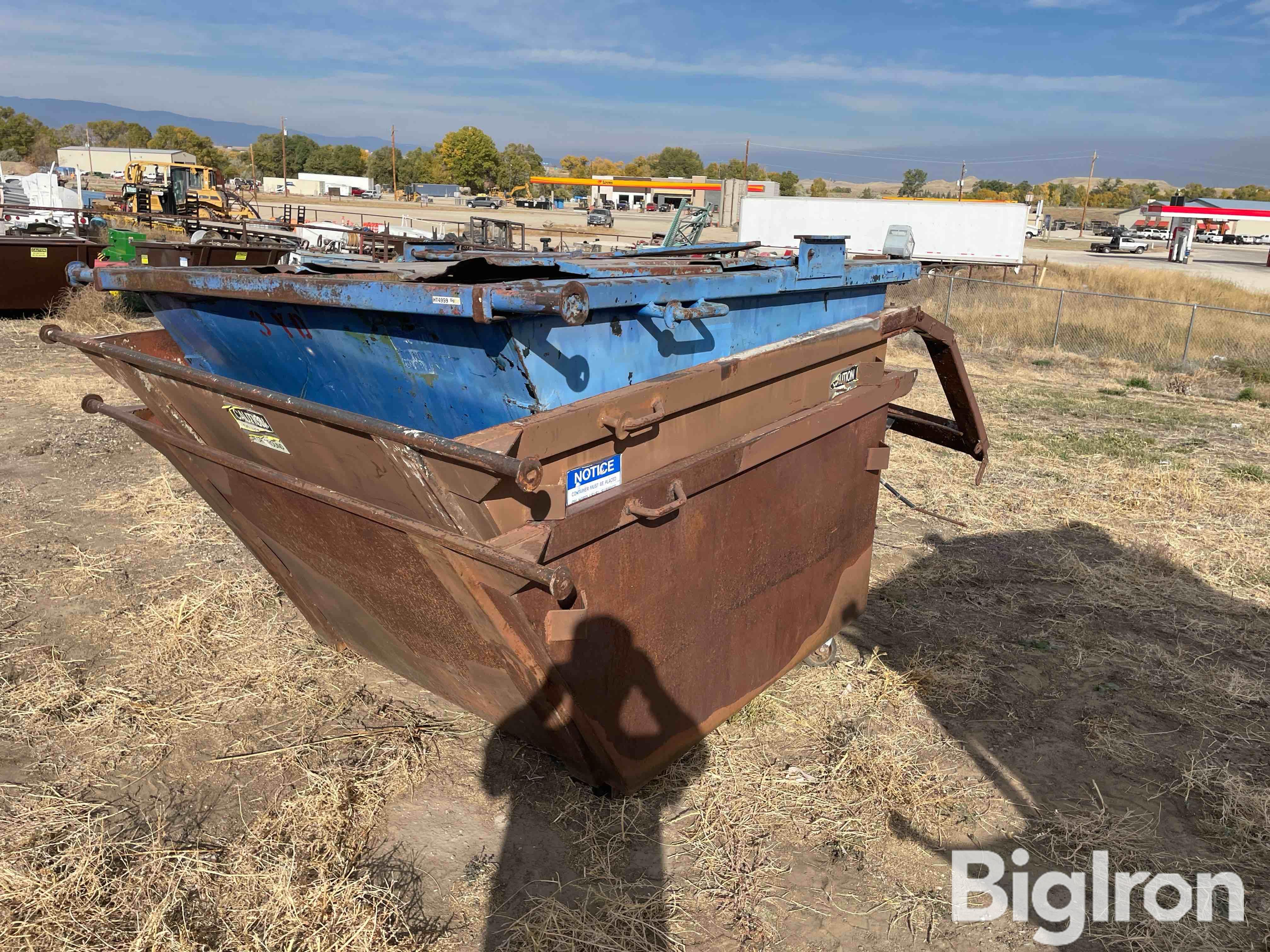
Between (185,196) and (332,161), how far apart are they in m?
90.4

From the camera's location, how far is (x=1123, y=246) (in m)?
53.2

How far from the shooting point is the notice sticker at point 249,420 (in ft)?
9.29

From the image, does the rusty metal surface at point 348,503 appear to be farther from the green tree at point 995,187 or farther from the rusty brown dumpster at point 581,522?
the green tree at point 995,187

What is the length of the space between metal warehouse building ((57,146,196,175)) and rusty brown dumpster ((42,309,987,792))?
83.3m

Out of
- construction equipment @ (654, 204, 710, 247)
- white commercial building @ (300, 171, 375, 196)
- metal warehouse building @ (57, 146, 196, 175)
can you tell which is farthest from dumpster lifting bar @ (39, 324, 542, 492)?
white commercial building @ (300, 171, 375, 196)

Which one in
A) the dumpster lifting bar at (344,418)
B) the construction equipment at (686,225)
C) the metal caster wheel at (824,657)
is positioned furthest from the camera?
the construction equipment at (686,225)

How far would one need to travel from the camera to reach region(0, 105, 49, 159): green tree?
8106cm

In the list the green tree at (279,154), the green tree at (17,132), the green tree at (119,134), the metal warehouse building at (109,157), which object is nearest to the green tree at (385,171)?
the green tree at (279,154)

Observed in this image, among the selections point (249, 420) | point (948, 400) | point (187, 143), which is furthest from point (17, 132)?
point (948, 400)

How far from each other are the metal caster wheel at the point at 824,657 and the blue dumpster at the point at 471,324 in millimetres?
1770

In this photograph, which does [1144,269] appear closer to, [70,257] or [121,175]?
[70,257]

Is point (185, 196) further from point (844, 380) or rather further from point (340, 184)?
point (340, 184)

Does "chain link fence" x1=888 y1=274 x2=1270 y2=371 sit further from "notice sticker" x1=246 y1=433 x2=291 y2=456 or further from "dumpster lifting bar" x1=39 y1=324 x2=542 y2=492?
"dumpster lifting bar" x1=39 y1=324 x2=542 y2=492

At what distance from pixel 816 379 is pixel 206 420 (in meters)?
2.42
